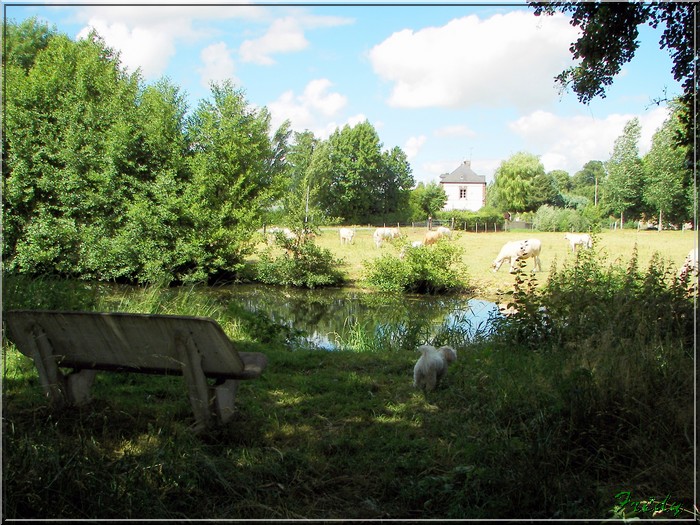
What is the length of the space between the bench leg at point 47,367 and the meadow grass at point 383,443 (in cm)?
11

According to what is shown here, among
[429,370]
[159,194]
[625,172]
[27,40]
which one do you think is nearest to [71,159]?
[159,194]

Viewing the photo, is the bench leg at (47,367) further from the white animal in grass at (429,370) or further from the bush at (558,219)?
the bush at (558,219)

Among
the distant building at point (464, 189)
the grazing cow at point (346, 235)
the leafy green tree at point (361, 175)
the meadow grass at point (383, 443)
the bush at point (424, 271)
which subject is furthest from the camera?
the grazing cow at point (346, 235)

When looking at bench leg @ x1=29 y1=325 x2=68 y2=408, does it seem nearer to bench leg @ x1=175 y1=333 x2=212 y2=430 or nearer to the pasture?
bench leg @ x1=175 y1=333 x2=212 y2=430

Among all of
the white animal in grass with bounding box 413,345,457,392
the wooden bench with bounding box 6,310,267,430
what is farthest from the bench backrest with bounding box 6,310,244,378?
the white animal in grass with bounding box 413,345,457,392

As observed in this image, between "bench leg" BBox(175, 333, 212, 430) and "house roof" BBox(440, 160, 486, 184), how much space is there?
14.5m

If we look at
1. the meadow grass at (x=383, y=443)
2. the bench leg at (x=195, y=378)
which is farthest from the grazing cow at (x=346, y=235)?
the bench leg at (x=195, y=378)

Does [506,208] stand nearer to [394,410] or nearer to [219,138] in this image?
[219,138]

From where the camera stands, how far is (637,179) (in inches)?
312

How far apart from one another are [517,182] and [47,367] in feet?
51.8

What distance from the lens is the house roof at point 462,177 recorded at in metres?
17.7

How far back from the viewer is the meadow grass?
2434 millimetres

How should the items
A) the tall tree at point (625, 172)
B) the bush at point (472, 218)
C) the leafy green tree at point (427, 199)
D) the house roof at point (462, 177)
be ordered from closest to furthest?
the tall tree at point (625, 172) < the house roof at point (462, 177) < the leafy green tree at point (427, 199) < the bush at point (472, 218)

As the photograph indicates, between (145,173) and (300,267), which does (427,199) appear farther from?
(145,173)
